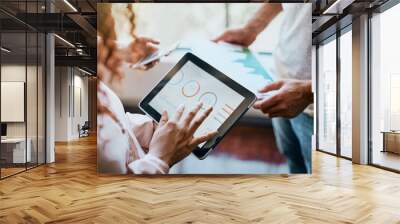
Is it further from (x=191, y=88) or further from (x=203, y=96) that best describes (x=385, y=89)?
(x=191, y=88)

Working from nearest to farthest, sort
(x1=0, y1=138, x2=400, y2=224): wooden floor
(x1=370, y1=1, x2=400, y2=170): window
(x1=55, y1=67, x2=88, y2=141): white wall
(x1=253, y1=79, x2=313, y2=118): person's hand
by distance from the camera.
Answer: (x1=0, y1=138, x2=400, y2=224): wooden floor
(x1=253, y1=79, x2=313, y2=118): person's hand
(x1=370, y1=1, x2=400, y2=170): window
(x1=55, y1=67, x2=88, y2=141): white wall

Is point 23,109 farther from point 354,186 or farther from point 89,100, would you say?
point 89,100

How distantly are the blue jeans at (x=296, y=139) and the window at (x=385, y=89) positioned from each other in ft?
6.43

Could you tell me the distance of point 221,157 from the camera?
19.4 ft

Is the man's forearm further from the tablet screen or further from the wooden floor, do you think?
the wooden floor

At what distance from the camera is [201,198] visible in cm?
450

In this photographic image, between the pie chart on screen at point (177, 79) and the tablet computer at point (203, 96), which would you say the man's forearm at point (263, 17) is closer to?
the tablet computer at point (203, 96)

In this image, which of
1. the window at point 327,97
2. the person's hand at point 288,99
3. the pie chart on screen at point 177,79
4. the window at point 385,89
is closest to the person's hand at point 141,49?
the pie chart on screen at point 177,79

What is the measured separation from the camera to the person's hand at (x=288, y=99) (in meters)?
5.80

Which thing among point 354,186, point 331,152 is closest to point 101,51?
point 354,186

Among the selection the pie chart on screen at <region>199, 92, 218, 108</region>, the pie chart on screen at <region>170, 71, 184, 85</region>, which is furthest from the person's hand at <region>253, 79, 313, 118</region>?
the pie chart on screen at <region>170, 71, 184, 85</region>

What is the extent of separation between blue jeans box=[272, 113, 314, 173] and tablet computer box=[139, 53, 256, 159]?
634 mm

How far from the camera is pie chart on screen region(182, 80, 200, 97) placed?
5.88 m

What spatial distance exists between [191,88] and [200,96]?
191mm
